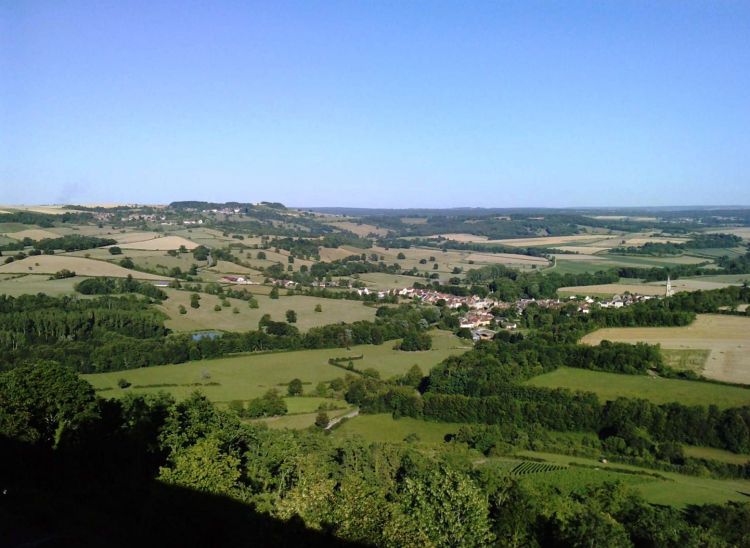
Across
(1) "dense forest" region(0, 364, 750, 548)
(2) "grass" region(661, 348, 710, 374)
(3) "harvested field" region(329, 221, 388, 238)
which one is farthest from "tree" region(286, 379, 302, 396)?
(3) "harvested field" region(329, 221, 388, 238)

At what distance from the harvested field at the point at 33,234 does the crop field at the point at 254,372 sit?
149 feet

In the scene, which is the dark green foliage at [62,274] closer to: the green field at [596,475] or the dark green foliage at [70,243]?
the dark green foliage at [70,243]

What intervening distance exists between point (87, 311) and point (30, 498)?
29636 millimetres

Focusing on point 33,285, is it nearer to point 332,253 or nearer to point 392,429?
point 392,429

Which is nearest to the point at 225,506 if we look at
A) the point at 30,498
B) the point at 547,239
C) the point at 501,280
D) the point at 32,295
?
the point at 30,498

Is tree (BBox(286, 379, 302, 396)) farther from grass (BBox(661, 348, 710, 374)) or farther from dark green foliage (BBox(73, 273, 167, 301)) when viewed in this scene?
dark green foliage (BBox(73, 273, 167, 301))

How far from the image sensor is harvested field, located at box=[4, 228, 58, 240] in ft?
241

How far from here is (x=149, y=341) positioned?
40.1 meters

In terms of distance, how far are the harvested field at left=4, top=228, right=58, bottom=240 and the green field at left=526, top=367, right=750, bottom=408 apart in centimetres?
6071

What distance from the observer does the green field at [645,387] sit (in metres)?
29.7

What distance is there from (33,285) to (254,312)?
1677 centimetres

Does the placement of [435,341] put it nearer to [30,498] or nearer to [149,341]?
[149,341]

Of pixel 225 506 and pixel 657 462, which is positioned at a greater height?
pixel 225 506

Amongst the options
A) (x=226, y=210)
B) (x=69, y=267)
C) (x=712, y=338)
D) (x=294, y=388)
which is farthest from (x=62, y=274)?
(x=226, y=210)
